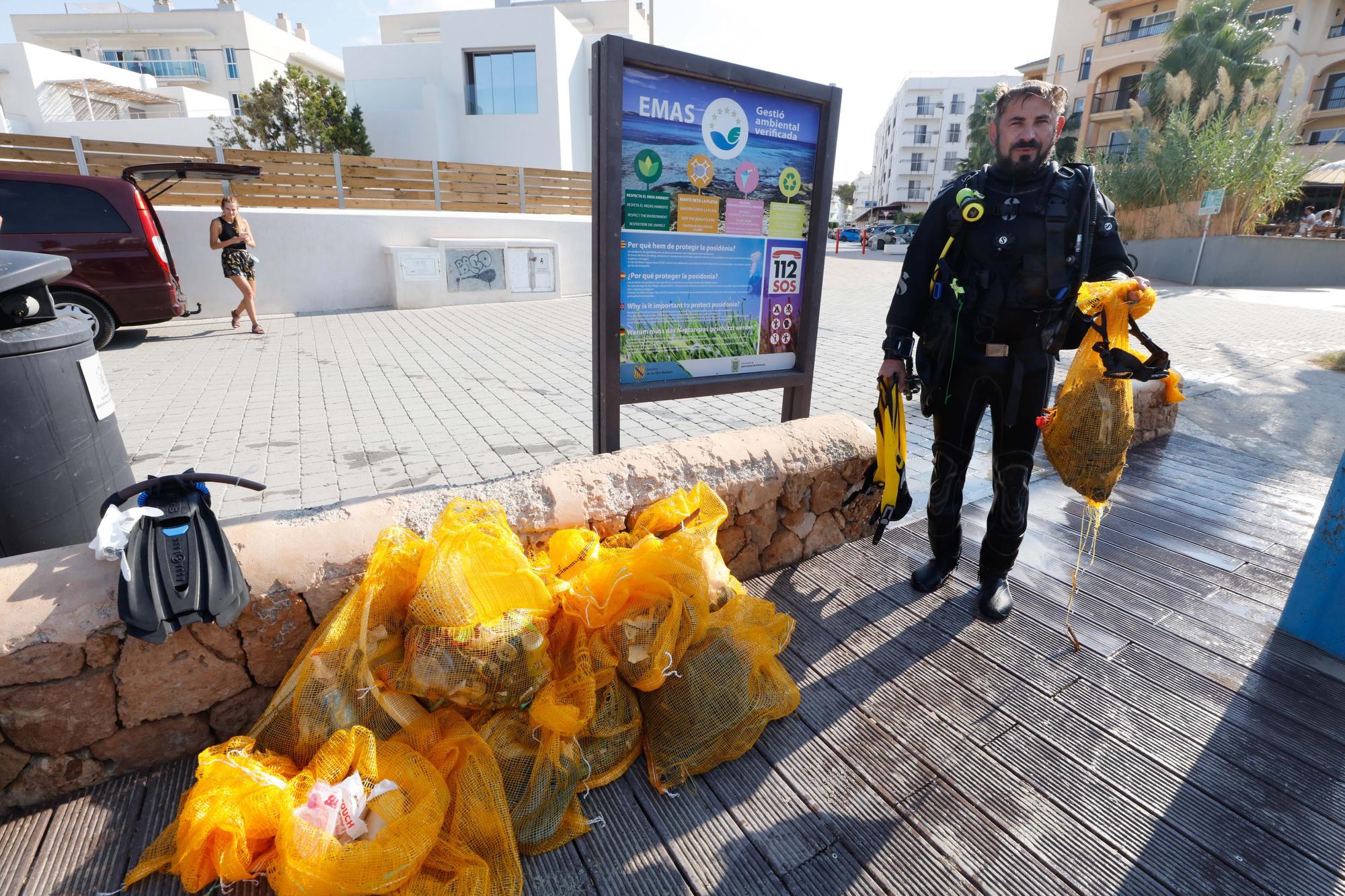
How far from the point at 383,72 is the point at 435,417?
2462cm

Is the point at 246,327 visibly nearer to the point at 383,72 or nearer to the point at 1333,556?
the point at 1333,556

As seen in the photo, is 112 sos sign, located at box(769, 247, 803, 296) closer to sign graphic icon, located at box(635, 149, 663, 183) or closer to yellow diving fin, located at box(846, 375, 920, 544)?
sign graphic icon, located at box(635, 149, 663, 183)

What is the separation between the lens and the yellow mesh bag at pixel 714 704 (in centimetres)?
213

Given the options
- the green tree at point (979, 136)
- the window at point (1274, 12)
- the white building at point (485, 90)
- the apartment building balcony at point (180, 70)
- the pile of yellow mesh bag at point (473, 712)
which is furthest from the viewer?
the green tree at point (979, 136)

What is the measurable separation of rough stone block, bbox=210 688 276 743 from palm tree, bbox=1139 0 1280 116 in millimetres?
34992

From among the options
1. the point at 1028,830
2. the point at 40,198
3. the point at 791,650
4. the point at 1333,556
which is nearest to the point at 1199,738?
the point at 1028,830

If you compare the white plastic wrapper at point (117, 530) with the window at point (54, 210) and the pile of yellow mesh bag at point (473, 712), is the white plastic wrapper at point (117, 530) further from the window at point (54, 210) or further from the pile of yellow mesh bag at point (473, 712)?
the window at point (54, 210)

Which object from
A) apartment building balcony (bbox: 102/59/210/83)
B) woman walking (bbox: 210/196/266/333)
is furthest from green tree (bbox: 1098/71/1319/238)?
apartment building balcony (bbox: 102/59/210/83)

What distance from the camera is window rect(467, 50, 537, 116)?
2183cm

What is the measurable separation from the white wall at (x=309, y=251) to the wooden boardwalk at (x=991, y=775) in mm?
10335

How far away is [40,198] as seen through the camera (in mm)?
7250

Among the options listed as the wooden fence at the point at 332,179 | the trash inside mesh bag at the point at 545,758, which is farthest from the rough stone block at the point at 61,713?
the wooden fence at the point at 332,179

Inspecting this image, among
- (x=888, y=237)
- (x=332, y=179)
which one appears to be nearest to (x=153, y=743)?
(x=332, y=179)

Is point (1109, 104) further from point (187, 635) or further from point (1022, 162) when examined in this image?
point (187, 635)
